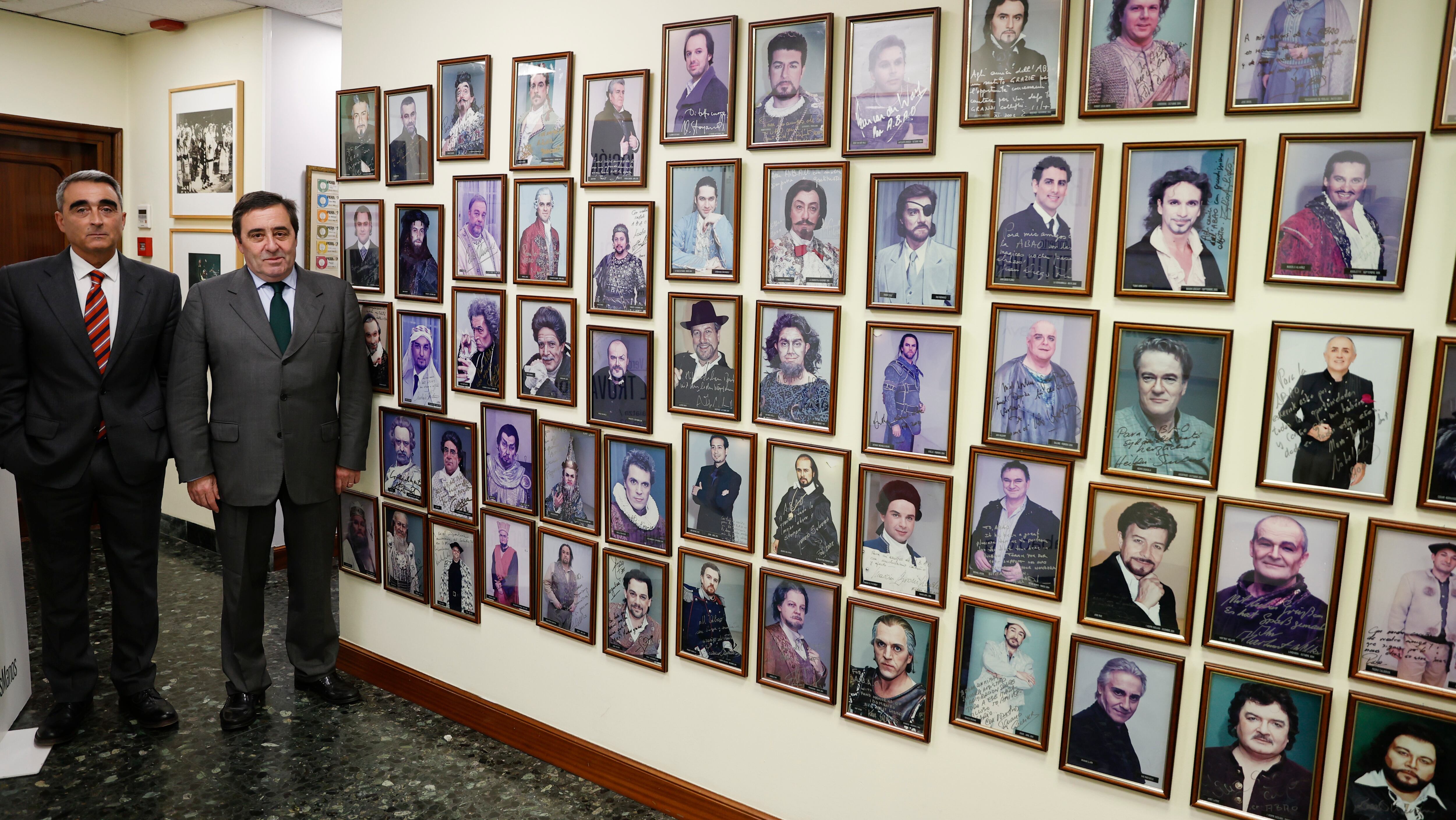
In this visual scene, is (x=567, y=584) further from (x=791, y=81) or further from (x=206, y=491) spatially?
(x=791, y=81)

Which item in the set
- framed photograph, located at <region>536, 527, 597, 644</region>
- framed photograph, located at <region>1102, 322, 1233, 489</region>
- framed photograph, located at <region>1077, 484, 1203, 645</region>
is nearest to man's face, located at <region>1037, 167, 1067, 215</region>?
framed photograph, located at <region>1102, 322, 1233, 489</region>

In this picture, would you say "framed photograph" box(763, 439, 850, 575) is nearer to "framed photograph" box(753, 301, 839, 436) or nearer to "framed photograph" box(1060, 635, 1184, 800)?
"framed photograph" box(753, 301, 839, 436)

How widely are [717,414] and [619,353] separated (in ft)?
1.31

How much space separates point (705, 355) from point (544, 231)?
0.74 meters

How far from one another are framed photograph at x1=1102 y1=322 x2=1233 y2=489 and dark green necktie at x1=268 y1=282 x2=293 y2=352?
2.70 m

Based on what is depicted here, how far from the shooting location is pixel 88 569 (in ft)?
10.7

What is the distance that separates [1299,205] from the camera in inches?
72.7

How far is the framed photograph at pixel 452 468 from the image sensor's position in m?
3.28

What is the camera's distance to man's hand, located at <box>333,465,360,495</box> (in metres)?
3.50

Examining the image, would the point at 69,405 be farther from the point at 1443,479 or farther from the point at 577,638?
the point at 1443,479

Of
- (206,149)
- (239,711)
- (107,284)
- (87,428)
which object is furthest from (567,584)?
(206,149)

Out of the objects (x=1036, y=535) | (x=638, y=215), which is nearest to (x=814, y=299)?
(x=638, y=215)

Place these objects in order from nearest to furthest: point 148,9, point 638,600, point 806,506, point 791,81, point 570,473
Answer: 1. point 791,81
2. point 806,506
3. point 638,600
4. point 570,473
5. point 148,9

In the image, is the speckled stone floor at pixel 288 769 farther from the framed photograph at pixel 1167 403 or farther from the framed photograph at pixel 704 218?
the framed photograph at pixel 1167 403
